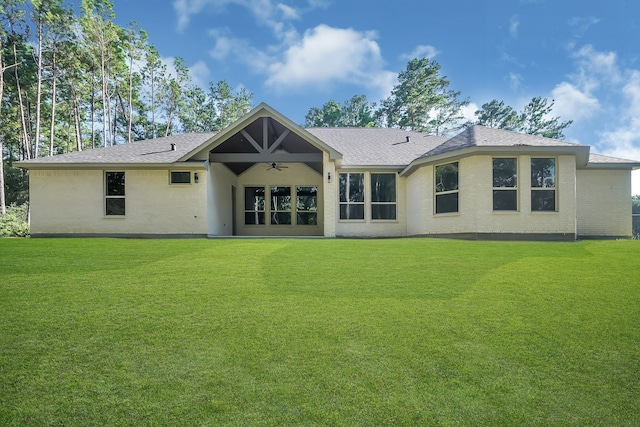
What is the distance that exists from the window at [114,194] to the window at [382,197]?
10.3 metres

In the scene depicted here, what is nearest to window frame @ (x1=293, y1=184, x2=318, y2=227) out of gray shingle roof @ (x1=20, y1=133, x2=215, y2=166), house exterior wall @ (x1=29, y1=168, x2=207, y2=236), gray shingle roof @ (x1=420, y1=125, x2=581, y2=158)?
house exterior wall @ (x1=29, y1=168, x2=207, y2=236)

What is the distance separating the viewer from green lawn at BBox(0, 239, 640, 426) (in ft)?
8.96

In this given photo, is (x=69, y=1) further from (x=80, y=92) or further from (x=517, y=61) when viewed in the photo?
(x=517, y=61)

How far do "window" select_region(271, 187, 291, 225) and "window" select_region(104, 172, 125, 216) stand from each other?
660 cm

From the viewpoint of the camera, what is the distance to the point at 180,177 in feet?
44.6

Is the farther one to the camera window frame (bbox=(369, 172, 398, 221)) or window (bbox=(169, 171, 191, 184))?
window frame (bbox=(369, 172, 398, 221))

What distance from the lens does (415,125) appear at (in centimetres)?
3972

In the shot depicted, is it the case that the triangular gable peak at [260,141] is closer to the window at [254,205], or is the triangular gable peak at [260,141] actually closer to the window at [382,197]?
the window at [382,197]

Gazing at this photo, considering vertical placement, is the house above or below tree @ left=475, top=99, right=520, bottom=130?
below

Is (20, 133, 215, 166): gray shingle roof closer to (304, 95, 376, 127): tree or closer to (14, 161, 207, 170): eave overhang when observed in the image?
(14, 161, 207, 170): eave overhang

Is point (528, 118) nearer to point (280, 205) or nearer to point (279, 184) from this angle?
point (279, 184)

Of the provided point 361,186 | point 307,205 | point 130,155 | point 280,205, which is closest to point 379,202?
point 361,186

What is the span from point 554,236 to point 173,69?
36.9m

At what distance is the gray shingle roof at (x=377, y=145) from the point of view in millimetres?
15055
